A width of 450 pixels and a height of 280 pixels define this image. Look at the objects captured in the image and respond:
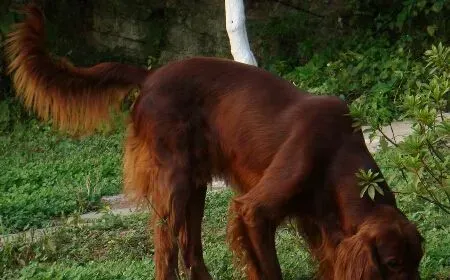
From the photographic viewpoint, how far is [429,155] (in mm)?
5508

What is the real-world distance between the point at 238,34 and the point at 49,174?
226 centimetres

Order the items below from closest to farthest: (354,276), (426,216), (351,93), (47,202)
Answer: (354,276)
(426,216)
(47,202)
(351,93)

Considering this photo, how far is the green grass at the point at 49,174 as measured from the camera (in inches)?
312

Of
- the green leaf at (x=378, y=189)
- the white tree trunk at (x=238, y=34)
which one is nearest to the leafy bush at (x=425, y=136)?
the green leaf at (x=378, y=189)

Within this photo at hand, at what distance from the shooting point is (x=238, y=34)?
342 inches

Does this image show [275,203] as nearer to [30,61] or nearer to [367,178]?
[367,178]

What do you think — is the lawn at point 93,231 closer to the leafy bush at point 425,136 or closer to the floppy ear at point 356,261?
the leafy bush at point 425,136

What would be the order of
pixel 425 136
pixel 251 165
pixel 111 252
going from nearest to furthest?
pixel 425 136 → pixel 251 165 → pixel 111 252

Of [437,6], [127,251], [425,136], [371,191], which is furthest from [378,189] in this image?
[437,6]

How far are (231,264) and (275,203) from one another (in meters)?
1.08

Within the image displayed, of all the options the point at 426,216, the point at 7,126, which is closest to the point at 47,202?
the point at 426,216

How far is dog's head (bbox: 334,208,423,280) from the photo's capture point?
4594 millimetres

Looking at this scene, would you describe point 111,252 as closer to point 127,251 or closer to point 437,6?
point 127,251

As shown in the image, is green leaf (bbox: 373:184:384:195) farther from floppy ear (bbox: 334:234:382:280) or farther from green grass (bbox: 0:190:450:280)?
green grass (bbox: 0:190:450:280)
